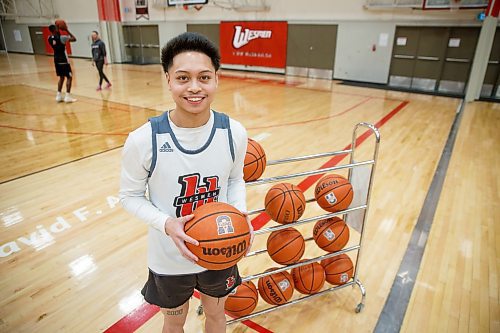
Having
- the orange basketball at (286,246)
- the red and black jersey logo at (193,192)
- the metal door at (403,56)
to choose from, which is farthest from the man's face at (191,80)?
the metal door at (403,56)

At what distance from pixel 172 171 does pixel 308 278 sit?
1.47m

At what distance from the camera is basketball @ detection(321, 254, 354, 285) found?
2.50 meters

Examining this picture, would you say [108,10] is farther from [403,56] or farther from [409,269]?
[409,269]

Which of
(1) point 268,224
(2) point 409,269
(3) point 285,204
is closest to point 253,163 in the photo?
(3) point 285,204

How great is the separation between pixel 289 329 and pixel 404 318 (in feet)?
2.77

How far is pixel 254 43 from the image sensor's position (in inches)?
590

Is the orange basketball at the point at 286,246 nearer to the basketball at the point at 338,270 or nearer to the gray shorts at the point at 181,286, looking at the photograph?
the basketball at the point at 338,270

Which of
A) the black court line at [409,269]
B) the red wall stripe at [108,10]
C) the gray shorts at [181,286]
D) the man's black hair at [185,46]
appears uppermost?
the red wall stripe at [108,10]

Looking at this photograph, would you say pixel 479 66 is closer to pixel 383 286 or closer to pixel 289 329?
pixel 383 286

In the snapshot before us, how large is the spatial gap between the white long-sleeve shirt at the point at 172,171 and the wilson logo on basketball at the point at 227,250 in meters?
0.21

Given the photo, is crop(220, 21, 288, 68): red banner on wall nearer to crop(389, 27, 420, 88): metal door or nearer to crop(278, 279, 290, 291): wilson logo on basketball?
crop(389, 27, 420, 88): metal door

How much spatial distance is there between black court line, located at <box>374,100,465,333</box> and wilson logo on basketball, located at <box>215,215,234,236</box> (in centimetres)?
157

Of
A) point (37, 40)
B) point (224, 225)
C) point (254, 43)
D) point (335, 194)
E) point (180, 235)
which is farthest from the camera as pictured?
point (37, 40)

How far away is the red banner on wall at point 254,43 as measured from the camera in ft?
47.1
